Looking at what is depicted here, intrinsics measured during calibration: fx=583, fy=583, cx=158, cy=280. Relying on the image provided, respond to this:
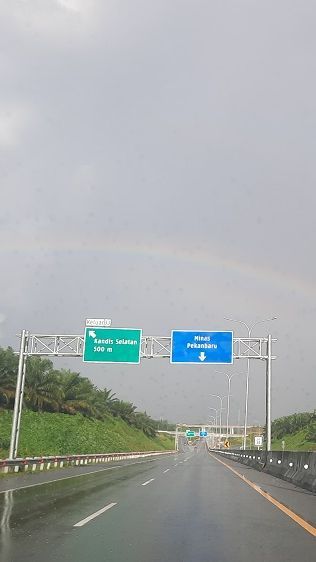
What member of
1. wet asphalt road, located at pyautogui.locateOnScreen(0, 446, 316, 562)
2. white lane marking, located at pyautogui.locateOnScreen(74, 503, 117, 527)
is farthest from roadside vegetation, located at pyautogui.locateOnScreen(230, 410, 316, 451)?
white lane marking, located at pyautogui.locateOnScreen(74, 503, 117, 527)

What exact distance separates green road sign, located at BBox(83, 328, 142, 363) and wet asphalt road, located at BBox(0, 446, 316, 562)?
15.5m

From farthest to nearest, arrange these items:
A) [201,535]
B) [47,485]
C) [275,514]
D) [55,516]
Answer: [47,485] < [275,514] < [55,516] < [201,535]

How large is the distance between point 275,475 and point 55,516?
18.6 m

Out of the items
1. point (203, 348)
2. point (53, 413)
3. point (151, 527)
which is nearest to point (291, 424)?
point (53, 413)

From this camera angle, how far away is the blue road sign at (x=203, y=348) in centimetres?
3203

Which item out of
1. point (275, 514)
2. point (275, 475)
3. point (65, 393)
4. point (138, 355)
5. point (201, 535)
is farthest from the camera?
point (65, 393)

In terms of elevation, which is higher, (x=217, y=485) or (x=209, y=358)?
(x=209, y=358)

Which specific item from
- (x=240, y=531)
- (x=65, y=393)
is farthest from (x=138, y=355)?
(x=65, y=393)

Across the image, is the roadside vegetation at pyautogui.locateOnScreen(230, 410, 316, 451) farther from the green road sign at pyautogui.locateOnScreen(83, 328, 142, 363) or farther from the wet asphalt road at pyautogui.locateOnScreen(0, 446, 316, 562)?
the wet asphalt road at pyautogui.locateOnScreen(0, 446, 316, 562)

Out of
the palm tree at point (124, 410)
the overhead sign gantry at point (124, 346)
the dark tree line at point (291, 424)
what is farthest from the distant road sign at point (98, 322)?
the dark tree line at point (291, 424)

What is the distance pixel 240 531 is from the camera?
32.0 ft

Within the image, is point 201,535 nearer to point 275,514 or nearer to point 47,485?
point 275,514

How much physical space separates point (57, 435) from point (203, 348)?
27.5 m

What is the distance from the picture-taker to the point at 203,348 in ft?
105
